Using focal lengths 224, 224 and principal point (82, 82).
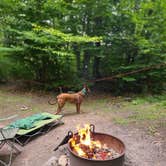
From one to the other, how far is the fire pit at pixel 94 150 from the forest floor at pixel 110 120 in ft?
1.08

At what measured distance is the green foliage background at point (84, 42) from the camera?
6730 millimetres

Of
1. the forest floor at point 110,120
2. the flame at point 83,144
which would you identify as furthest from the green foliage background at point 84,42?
the flame at point 83,144

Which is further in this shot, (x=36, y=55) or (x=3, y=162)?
(x=36, y=55)

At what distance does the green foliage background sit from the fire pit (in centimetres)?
377

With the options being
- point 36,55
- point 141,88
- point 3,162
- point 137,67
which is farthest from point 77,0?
point 3,162

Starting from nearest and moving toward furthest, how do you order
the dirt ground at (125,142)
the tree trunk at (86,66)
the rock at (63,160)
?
the rock at (63,160)
the dirt ground at (125,142)
the tree trunk at (86,66)

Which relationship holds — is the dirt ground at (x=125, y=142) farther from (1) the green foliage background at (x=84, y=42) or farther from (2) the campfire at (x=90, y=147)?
(1) the green foliage background at (x=84, y=42)

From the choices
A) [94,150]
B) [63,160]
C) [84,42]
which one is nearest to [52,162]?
[63,160]

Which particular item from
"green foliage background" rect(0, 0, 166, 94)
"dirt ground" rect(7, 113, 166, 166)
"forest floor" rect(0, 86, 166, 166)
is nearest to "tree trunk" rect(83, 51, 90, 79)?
"green foliage background" rect(0, 0, 166, 94)

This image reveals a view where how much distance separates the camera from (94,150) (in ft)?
10.3

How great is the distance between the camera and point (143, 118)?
205 inches

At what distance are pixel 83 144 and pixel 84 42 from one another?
4.34 metres

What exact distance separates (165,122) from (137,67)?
271 cm

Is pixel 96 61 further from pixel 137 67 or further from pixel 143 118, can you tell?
pixel 143 118
